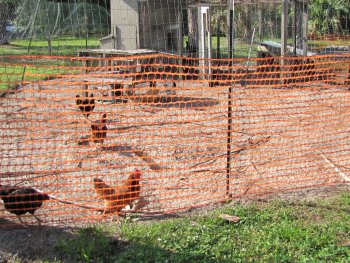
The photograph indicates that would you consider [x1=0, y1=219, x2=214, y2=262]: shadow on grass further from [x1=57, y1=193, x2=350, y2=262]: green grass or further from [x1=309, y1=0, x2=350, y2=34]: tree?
[x1=309, y1=0, x2=350, y2=34]: tree

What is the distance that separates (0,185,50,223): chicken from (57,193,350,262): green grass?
1.78 feet

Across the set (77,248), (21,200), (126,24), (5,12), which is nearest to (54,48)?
(5,12)

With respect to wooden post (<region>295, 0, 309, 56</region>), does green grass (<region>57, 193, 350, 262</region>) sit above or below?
below

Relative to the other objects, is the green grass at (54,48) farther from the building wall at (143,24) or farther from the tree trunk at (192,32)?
the tree trunk at (192,32)

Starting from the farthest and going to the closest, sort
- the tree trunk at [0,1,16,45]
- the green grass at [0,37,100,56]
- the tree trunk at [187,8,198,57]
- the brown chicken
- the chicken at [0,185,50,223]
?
the tree trunk at [0,1,16,45] → the green grass at [0,37,100,56] → the tree trunk at [187,8,198,57] → the brown chicken → the chicken at [0,185,50,223]

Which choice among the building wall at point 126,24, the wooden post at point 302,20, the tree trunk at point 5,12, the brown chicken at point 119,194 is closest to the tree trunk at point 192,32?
the building wall at point 126,24

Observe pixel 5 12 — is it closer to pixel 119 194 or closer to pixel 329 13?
pixel 329 13

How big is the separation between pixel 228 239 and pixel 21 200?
6.61 ft

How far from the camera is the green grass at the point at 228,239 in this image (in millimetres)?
3586

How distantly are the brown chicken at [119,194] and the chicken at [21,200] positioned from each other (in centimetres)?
58

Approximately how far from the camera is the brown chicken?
437 centimetres

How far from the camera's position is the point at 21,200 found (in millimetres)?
4137

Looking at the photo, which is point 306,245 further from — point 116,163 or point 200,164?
point 116,163

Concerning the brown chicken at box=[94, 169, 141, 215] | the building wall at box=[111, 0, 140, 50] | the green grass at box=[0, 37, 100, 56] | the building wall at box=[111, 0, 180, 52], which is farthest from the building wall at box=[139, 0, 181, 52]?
the brown chicken at box=[94, 169, 141, 215]
